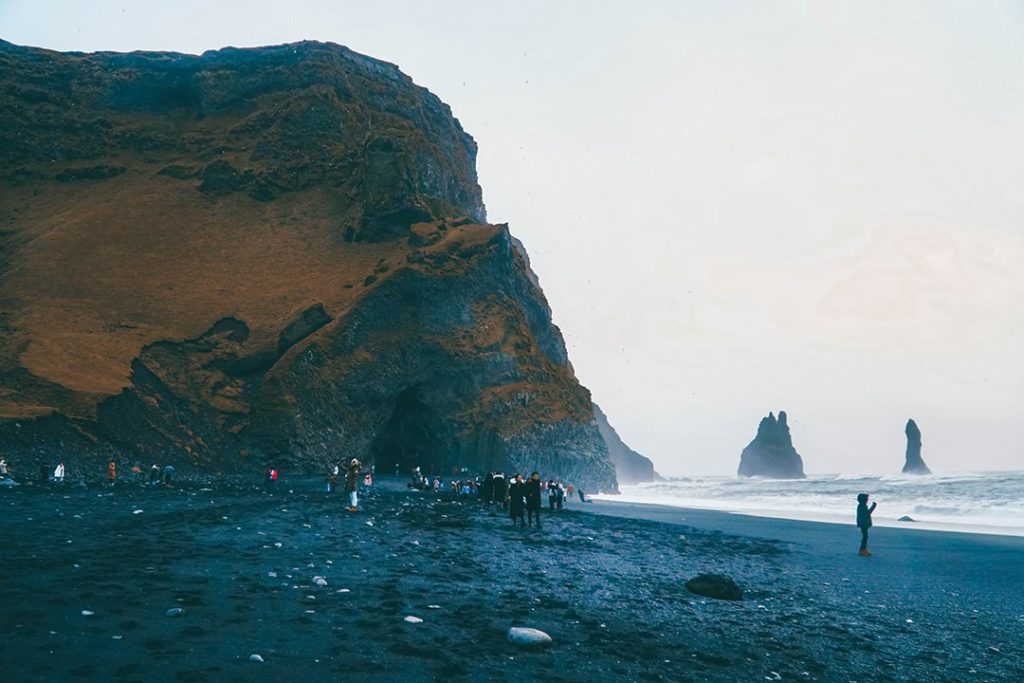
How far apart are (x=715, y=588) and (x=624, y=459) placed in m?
172

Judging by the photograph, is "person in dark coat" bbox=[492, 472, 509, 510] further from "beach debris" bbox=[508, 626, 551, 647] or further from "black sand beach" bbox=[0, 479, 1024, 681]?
"beach debris" bbox=[508, 626, 551, 647]

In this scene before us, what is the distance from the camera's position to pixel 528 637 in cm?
847

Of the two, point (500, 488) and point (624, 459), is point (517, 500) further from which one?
point (624, 459)

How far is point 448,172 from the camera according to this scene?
8969 cm

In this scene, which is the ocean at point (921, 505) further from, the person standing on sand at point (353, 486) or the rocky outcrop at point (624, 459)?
the rocky outcrop at point (624, 459)

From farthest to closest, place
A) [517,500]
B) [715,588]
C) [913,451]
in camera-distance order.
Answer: [913,451]
[517,500]
[715,588]

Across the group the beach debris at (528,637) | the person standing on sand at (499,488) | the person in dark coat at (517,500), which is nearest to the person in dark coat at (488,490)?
the person standing on sand at (499,488)

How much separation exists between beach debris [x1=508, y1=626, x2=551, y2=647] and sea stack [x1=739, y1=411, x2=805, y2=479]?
6978 inches

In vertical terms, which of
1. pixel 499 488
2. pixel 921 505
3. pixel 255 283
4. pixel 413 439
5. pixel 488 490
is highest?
pixel 255 283

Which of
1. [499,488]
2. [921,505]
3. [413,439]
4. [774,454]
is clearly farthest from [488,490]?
[774,454]

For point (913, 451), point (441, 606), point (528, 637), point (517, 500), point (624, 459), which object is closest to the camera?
point (528, 637)

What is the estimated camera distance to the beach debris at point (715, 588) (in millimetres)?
12953

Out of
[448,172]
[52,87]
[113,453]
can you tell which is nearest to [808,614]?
[113,453]

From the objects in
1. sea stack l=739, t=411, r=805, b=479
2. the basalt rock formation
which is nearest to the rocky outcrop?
sea stack l=739, t=411, r=805, b=479
